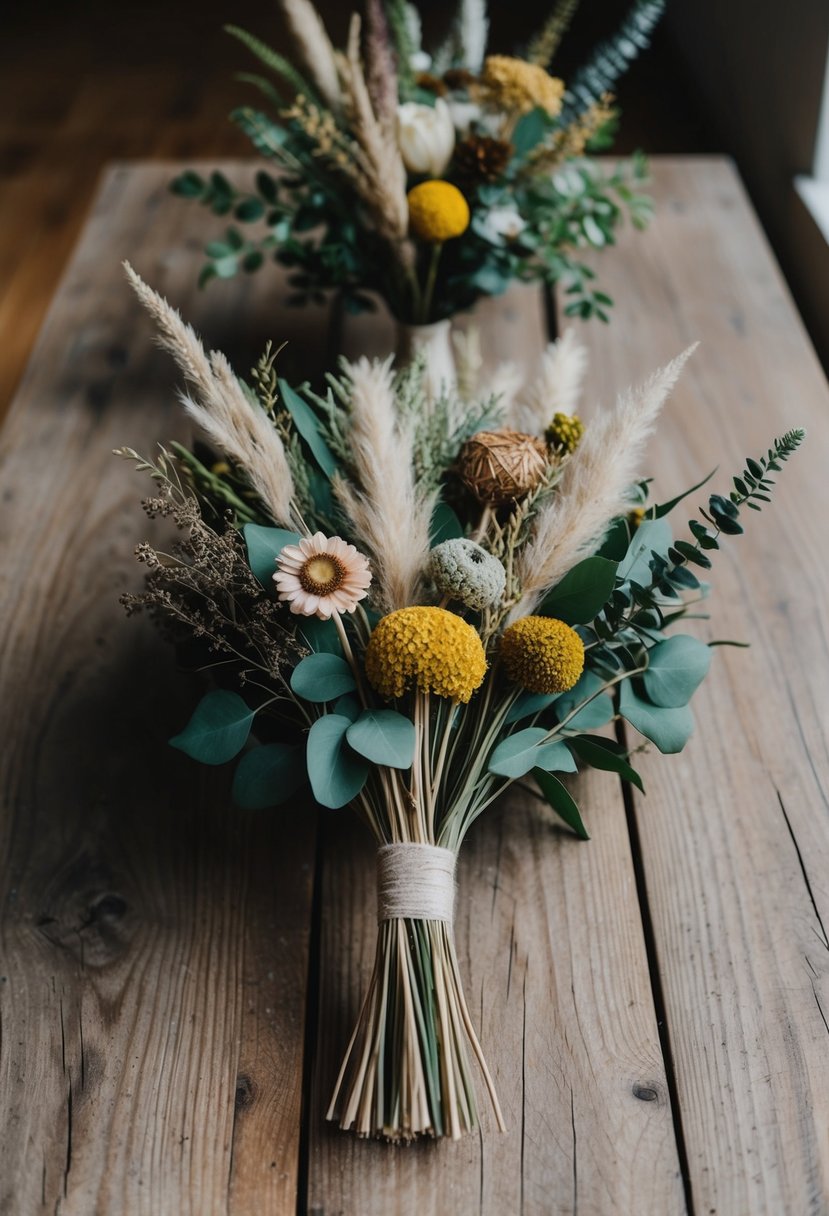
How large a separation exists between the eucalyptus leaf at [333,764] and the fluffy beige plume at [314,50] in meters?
0.80

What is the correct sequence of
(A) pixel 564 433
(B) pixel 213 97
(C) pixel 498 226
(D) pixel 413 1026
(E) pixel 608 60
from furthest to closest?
(B) pixel 213 97
(E) pixel 608 60
(C) pixel 498 226
(A) pixel 564 433
(D) pixel 413 1026

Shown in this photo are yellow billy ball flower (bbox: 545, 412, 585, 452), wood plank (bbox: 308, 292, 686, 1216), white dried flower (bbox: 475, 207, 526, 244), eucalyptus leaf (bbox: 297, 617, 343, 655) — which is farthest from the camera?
white dried flower (bbox: 475, 207, 526, 244)

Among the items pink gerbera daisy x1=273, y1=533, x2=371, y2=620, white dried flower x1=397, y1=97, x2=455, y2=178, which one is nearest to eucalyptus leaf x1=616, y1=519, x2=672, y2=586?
pink gerbera daisy x1=273, y1=533, x2=371, y2=620

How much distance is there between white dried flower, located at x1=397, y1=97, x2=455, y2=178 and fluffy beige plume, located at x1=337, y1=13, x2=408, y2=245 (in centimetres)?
3

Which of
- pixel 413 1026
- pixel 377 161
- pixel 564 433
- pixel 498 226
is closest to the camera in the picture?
pixel 413 1026

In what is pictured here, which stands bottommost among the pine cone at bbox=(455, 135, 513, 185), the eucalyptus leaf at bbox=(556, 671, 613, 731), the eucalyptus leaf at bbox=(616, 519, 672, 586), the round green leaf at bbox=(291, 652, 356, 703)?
the round green leaf at bbox=(291, 652, 356, 703)

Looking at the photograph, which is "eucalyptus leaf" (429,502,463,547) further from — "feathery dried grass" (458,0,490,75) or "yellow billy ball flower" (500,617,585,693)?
"feathery dried grass" (458,0,490,75)

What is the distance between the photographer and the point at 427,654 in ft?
2.30

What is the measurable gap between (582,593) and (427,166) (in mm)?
603

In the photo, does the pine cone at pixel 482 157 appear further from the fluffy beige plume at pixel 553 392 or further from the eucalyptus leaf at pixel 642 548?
the eucalyptus leaf at pixel 642 548

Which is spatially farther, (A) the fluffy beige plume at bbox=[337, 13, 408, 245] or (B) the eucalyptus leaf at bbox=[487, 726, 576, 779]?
(A) the fluffy beige plume at bbox=[337, 13, 408, 245]

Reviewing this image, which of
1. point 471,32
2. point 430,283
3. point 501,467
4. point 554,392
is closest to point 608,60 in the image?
point 471,32

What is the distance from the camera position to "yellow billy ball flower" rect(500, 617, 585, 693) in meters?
0.75

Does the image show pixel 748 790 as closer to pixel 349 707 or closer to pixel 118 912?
pixel 349 707
